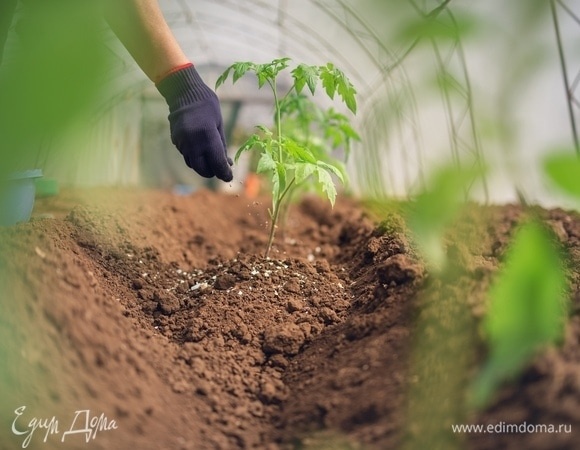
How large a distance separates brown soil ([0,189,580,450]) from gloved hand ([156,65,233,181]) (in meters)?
0.58

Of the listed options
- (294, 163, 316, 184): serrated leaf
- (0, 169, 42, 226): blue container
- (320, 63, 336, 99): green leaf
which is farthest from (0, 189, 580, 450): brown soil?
(320, 63, 336, 99): green leaf

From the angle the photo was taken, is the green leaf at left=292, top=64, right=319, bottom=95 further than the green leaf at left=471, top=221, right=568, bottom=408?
Yes

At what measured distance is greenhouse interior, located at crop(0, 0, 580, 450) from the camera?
0.53 metres

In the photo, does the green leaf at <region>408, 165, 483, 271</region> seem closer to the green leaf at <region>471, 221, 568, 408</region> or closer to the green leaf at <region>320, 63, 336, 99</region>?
the green leaf at <region>471, 221, 568, 408</region>

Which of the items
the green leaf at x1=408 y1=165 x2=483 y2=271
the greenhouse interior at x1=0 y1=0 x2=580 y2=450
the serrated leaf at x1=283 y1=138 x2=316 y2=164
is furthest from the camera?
the serrated leaf at x1=283 y1=138 x2=316 y2=164

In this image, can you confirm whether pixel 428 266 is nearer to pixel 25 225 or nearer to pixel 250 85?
pixel 25 225

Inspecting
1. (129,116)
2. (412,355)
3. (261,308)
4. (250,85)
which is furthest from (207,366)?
(250,85)

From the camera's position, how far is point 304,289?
2451mm

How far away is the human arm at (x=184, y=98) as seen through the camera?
86.7 inches

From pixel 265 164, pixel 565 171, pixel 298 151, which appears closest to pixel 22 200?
pixel 265 164

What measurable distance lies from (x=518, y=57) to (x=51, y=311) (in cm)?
137

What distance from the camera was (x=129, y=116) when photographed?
8312mm

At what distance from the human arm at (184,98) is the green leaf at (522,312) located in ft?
5.38

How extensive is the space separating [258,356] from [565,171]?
4.55 feet
